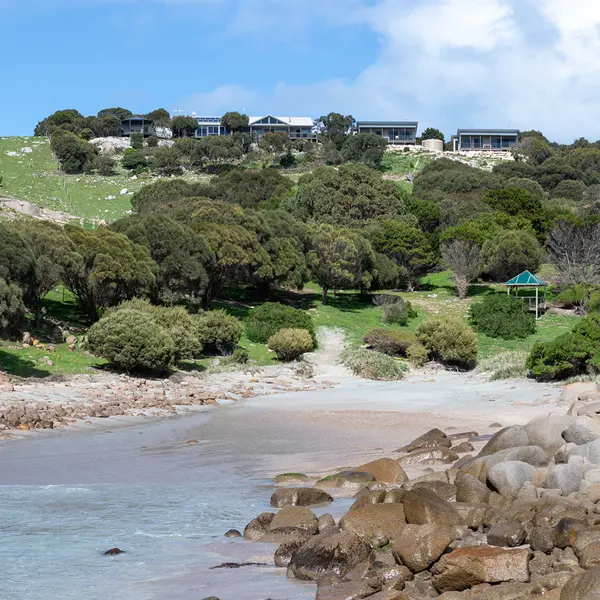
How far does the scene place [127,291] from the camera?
3875cm

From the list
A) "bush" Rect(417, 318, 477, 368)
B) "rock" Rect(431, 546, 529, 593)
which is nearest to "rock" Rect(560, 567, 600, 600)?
"rock" Rect(431, 546, 529, 593)

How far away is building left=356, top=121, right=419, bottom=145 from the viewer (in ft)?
527

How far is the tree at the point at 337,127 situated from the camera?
447ft

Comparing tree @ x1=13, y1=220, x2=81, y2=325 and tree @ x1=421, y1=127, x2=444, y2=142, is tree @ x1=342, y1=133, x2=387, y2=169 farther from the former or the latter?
tree @ x1=13, y1=220, x2=81, y2=325

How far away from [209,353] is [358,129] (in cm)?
12895

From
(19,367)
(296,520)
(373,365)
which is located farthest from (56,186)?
(296,520)

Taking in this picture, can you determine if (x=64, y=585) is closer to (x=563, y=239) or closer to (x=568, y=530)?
(x=568, y=530)

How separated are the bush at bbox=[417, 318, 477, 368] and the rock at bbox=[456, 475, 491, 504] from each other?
86.7ft

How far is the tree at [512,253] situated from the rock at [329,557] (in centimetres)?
5199

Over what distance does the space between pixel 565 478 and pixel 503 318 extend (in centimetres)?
3474

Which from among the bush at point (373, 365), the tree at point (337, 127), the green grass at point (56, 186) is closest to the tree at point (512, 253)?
the bush at point (373, 365)

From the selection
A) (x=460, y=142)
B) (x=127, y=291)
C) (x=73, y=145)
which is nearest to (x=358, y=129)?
(x=460, y=142)

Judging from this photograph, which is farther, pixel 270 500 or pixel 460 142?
pixel 460 142

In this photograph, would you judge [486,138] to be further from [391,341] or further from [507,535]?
[507,535]
